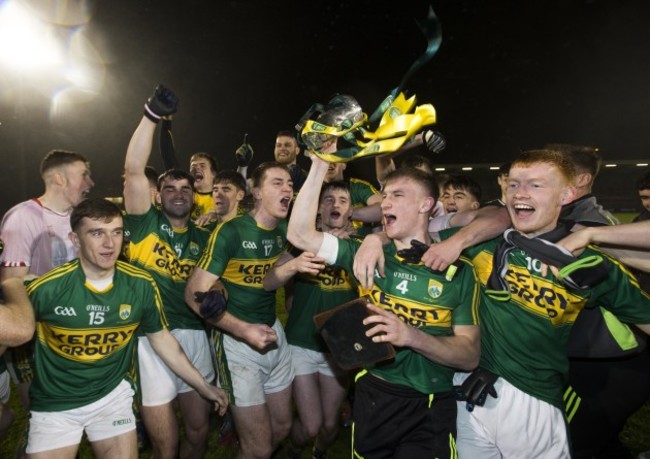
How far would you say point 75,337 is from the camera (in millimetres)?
3002

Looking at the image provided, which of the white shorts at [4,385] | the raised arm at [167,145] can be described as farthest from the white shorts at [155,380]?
the raised arm at [167,145]

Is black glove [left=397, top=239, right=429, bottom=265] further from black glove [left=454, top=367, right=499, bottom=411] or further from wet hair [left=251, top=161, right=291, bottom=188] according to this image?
wet hair [left=251, top=161, right=291, bottom=188]

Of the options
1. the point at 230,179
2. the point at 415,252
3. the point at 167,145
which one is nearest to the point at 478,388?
the point at 415,252

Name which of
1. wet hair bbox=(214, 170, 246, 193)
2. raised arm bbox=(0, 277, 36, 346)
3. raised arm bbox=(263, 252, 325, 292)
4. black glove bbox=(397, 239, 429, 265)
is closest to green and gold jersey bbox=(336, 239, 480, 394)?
black glove bbox=(397, 239, 429, 265)

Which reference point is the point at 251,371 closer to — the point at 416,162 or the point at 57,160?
the point at 57,160

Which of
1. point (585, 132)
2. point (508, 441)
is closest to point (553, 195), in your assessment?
point (508, 441)

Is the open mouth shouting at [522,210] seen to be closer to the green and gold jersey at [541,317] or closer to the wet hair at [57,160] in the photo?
the green and gold jersey at [541,317]

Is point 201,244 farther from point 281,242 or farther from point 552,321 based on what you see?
point 552,321

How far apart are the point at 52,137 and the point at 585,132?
133ft

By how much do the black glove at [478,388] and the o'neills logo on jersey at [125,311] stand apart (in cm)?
247

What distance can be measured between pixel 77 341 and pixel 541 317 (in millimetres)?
3162

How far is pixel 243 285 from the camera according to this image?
398 centimetres

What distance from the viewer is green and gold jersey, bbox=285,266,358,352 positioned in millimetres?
4352

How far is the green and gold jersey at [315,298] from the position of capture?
435cm
